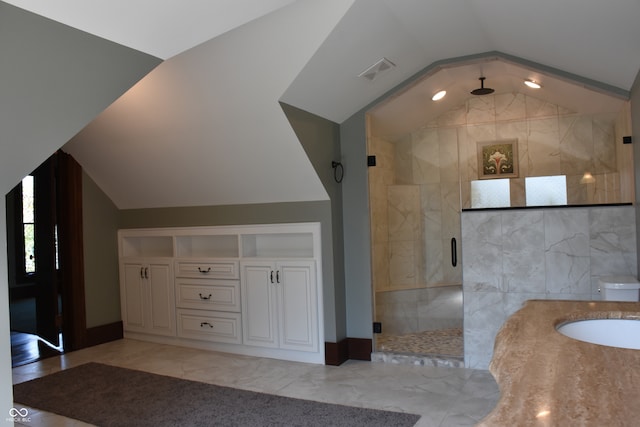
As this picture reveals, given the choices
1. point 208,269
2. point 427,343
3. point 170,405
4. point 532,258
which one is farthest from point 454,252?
point 170,405

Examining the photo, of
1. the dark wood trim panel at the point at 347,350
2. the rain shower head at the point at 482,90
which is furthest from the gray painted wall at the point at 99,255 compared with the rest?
the rain shower head at the point at 482,90

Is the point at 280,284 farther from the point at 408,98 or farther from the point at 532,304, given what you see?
the point at 532,304

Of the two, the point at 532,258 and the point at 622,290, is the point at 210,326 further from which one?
the point at 622,290

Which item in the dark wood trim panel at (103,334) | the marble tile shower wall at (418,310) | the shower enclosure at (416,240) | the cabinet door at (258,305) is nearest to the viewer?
the cabinet door at (258,305)

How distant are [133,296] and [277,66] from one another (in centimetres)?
307

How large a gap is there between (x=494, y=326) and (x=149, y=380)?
2.60m

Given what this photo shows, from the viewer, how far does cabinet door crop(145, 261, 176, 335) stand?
4.80m

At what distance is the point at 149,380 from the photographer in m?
3.69

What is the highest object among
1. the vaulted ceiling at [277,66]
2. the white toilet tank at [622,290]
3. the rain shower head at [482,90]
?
the rain shower head at [482,90]

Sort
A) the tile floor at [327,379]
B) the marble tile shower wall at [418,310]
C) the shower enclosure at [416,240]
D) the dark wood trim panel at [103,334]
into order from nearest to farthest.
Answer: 1. the tile floor at [327,379]
2. the shower enclosure at [416,240]
3. the marble tile shower wall at [418,310]
4. the dark wood trim panel at [103,334]

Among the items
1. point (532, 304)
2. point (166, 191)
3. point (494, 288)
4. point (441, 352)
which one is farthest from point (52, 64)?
point (441, 352)

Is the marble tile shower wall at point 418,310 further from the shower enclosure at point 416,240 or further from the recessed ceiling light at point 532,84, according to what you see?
the recessed ceiling light at point 532,84

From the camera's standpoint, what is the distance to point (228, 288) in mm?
4438

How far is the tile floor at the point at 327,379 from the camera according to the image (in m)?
3.04
